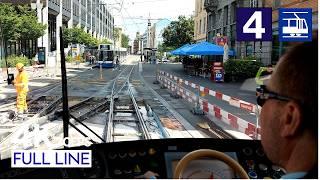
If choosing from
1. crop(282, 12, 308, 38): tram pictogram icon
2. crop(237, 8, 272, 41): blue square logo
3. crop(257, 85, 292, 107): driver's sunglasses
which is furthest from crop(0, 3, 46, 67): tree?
crop(257, 85, 292, 107): driver's sunglasses

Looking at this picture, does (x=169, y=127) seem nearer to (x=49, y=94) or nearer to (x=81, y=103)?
(x=81, y=103)

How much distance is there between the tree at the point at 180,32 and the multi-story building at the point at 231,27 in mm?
31309

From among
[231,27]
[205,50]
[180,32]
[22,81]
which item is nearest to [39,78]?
Answer: [205,50]

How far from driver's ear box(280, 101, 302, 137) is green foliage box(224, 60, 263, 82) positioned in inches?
1067

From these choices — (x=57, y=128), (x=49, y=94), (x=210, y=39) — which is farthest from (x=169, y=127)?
(x=210, y=39)

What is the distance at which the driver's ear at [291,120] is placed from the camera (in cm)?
138

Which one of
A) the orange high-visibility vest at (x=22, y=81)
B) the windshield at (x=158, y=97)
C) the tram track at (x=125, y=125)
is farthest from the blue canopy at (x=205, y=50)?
the orange high-visibility vest at (x=22, y=81)

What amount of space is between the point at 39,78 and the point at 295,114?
1354 inches

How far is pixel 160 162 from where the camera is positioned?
306 centimetres

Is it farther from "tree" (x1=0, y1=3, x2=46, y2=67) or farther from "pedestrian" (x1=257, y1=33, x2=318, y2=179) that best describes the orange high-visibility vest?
"tree" (x1=0, y1=3, x2=46, y2=67)

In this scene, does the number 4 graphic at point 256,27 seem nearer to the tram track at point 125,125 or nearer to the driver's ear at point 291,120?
the tram track at point 125,125

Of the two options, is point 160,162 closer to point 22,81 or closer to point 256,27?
point 256,27

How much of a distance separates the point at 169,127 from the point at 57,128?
120 inches

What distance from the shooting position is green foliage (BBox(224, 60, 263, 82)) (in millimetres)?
28469
